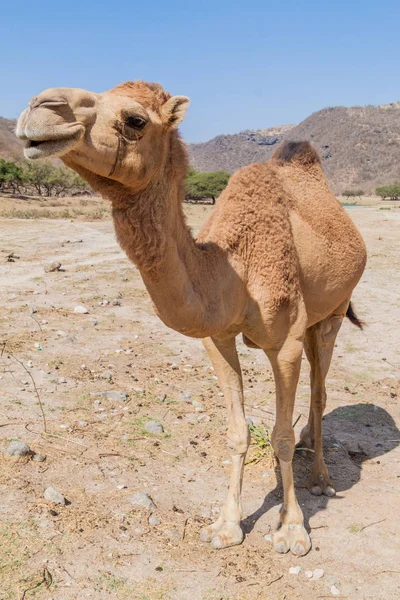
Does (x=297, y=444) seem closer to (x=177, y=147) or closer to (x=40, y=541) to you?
(x=40, y=541)

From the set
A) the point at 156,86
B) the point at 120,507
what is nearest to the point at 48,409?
the point at 120,507

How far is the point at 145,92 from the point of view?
8.07 ft

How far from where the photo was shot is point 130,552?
328cm

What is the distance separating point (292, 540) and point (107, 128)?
8.65ft

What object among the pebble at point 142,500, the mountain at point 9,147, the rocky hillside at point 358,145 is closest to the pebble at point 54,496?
the pebble at point 142,500

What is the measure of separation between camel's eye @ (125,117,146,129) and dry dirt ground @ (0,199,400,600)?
7.57 feet

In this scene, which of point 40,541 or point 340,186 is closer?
point 40,541

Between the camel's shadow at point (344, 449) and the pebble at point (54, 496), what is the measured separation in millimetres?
1187

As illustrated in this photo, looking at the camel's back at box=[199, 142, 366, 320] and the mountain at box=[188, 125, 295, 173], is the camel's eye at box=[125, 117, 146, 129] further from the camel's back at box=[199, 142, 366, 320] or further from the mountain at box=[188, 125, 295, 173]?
the mountain at box=[188, 125, 295, 173]

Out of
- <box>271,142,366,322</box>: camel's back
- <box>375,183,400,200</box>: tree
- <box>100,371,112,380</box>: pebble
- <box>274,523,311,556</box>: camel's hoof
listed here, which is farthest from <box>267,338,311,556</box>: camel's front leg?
<box>375,183,400,200</box>: tree

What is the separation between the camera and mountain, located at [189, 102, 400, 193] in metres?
94.4

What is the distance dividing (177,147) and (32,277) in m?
8.89

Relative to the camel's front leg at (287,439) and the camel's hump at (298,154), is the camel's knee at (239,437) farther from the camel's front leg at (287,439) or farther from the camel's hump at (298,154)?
the camel's hump at (298,154)

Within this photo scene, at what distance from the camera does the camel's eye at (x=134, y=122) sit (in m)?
2.32
